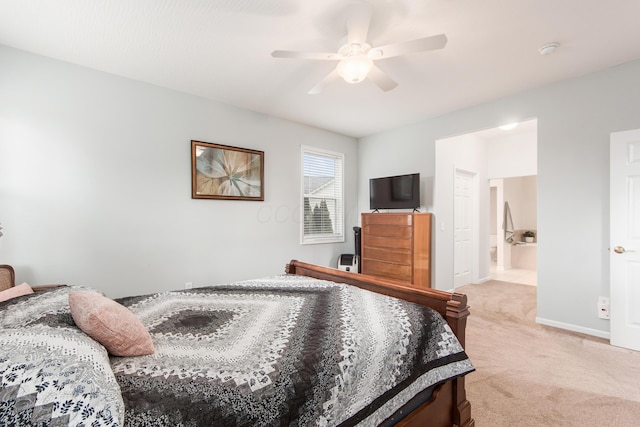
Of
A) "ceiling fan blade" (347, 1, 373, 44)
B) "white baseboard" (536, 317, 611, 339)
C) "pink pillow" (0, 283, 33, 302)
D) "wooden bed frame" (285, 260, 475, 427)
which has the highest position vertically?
"ceiling fan blade" (347, 1, 373, 44)

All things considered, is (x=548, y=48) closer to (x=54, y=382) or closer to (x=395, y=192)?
(x=395, y=192)

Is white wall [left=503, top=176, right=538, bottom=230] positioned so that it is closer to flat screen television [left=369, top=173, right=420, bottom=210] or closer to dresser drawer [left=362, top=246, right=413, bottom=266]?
flat screen television [left=369, top=173, right=420, bottom=210]

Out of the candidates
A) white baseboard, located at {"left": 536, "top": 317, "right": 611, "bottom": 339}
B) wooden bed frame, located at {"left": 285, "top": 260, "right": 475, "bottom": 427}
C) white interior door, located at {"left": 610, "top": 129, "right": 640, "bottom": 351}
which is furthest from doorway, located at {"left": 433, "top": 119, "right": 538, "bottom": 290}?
wooden bed frame, located at {"left": 285, "top": 260, "right": 475, "bottom": 427}

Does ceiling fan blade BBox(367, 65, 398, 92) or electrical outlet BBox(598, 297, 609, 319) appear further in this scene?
electrical outlet BBox(598, 297, 609, 319)

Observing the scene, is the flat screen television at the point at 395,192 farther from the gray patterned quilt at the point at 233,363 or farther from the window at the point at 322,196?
the gray patterned quilt at the point at 233,363

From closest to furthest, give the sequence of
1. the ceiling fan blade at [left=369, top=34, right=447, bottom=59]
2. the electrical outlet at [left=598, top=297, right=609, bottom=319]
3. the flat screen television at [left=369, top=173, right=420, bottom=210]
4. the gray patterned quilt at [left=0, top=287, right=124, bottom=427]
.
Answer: the gray patterned quilt at [left=0, top=287, right=124, bottom=427] < the ceiling fan blade at [left=369, top=34, right=447, bottom=59] < the electrical outlet at [left=598, top=297, right=609, bottom=319] < the flat screen television at [left=369, top=173, right=420, bottom=210]

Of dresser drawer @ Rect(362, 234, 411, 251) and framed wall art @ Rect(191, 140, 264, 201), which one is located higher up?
framed wall art @ Rect(191, 140, 264, 201)

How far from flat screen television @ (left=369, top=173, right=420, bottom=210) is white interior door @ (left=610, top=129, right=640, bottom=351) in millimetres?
1999

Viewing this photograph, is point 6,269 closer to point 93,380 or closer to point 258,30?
point 93,380

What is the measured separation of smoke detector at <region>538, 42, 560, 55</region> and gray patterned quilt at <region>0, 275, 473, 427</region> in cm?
247

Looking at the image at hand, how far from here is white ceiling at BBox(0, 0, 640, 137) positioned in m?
2.00

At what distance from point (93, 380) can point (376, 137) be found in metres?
4.82

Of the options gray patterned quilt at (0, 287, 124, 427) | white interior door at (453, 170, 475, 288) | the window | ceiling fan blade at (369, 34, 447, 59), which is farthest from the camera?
white interior door at (453, 170, 475, 288)

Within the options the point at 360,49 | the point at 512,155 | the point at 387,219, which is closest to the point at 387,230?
the point at 387,219
